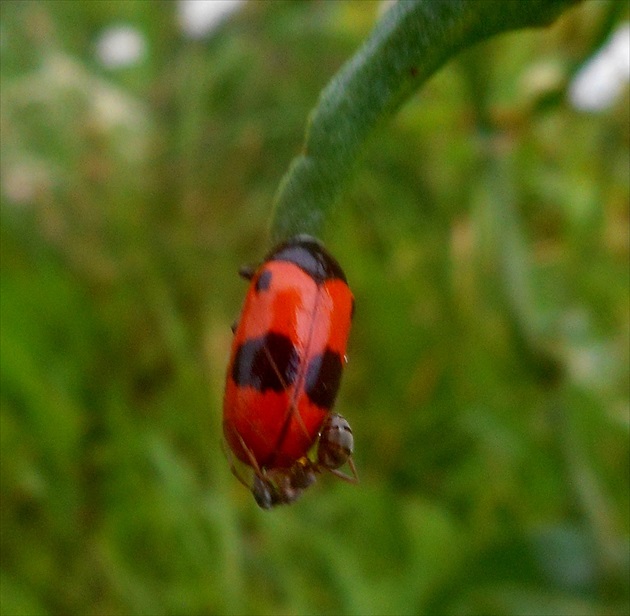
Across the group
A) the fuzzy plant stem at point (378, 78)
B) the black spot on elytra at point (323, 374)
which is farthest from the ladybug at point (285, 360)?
the fuzzy plant stem at point (378, 78)

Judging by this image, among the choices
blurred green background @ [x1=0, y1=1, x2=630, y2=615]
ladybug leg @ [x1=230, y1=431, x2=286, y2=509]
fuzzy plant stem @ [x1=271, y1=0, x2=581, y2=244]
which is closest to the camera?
fuzzy plant stem @ [x1=271, y1=0, x2=581, y2=244]

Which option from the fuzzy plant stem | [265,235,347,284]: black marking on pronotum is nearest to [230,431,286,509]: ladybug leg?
[265,235,347,284]: black marking on pronotum

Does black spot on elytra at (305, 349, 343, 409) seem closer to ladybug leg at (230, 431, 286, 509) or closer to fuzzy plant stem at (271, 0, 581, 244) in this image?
ladybug leg at (230, 431, 286, 509)

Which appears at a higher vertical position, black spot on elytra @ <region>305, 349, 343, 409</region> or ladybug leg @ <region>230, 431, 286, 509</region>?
black spot on elytra @ <region>305, 349, 343, 409</region>

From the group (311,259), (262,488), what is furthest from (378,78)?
(262,488)

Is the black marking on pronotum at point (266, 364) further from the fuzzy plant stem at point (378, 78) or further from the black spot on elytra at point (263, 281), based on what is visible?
the fuzzy plant stem at point (378, 78)

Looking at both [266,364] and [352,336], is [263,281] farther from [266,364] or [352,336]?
[352,336]

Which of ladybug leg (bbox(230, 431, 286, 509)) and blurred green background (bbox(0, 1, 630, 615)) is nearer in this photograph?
ladybug leg (bbox(230, 431, 286, 509))

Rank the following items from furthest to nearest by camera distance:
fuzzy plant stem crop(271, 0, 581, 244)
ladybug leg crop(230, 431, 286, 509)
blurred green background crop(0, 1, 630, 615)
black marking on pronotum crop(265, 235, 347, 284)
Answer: blurred green background crop(0, 1, 630, 615)
ladybug leg crop(230, 431, 286, 509)
black marking on pronotum crop(265, 235, 347, 284)
fuzzy plant stem crop(271, 0, 581, 244)
